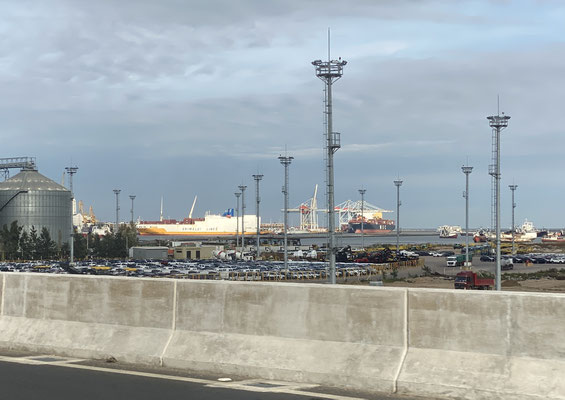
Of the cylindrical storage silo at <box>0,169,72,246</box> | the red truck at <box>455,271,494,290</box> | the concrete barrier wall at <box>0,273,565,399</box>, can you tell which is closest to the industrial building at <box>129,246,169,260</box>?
the cylindrical storage silo at <box>0,169,72,246</box>

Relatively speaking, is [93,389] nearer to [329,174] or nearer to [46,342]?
[46,342]

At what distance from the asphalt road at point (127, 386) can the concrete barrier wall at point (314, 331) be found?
1.28ft

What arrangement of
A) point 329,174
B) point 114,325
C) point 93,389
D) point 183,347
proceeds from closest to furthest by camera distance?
point 93,389 → point 183,347 → point 114,325 → point 329,174

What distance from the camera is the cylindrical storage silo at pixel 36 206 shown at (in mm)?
118062

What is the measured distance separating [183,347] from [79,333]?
2.31m

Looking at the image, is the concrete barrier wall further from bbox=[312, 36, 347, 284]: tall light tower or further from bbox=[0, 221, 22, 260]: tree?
bbox=[0, 221, 22, 260]: tree

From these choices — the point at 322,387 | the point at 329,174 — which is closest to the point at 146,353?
the point at 322,387

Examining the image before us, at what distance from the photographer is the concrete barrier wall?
8.59 m

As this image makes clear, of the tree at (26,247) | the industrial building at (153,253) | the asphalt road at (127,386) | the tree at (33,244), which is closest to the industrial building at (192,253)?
the industrial building at (153,253)

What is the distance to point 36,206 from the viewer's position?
119 metres

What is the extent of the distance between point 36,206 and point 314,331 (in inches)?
4579

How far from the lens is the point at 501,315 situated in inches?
346

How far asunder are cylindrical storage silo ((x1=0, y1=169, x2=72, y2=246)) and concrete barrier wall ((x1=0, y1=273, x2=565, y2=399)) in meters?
108

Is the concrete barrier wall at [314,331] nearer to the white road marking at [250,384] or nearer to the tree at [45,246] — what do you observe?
the white road marking at [250,384]
